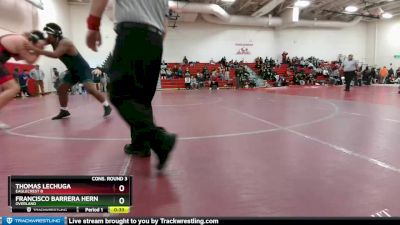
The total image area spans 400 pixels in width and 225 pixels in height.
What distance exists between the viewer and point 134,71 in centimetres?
195

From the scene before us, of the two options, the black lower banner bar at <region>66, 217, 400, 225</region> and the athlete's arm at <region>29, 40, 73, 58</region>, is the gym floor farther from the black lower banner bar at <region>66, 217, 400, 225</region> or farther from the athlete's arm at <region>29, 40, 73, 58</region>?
the athlete's arm at <region>29, 40, 73, 58</region>

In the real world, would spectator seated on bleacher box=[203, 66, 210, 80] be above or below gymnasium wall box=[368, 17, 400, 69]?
below

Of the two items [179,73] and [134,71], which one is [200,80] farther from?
[134,71]

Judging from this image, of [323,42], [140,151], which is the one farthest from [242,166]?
[323,42]

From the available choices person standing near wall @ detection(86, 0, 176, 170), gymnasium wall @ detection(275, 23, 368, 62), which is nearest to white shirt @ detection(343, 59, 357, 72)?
person standing near wall @ detection(86, 0, 176, 170)

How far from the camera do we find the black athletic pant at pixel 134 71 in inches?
76.0

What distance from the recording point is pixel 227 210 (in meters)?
1.50

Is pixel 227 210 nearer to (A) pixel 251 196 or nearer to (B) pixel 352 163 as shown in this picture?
(A) pixel 251 196

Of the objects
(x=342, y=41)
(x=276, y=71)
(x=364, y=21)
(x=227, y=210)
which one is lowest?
(x=227, y=210)

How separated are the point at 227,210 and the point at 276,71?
23.9 m

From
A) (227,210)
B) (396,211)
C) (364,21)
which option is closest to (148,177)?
(227,210)

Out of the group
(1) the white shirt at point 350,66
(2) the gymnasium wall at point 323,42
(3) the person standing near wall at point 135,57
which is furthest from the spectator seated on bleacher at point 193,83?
(3) the person standing near wall at point 135,57
